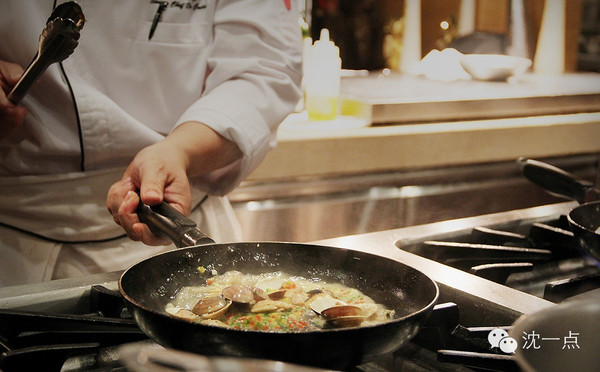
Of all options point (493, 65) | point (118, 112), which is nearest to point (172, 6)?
point (118, 112)

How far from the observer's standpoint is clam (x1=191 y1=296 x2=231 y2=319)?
787mm

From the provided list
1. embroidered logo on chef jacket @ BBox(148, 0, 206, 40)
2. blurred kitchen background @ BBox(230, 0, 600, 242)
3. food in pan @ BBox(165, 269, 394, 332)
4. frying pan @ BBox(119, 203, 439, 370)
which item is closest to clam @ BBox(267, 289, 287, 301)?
food in pan @ BBox(165, 269, 394, 332)

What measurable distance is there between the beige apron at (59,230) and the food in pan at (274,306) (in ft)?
1.77

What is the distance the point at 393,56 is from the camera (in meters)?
3.87

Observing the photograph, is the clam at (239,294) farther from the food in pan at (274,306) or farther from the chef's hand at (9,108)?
the chef's hand at (9,108)

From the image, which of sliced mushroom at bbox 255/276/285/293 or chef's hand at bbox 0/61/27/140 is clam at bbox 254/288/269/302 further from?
chef's hand at bbox 0/61/27/140

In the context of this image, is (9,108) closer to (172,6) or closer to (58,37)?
(58,37)

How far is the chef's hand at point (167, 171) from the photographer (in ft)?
3.40

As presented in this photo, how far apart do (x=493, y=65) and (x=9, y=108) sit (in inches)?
91.7

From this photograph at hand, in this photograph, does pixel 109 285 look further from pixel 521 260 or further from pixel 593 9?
pixel 593 9

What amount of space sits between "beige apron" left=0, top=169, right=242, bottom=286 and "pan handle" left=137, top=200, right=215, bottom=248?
1.22ft

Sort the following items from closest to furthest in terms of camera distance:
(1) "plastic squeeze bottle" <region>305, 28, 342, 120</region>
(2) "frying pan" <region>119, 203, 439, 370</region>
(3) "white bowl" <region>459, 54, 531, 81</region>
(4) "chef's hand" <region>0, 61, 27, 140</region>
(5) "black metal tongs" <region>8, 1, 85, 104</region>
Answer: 1. (2) "frying pan" <region>119, 203, 439, 370</region>
2. (5) "black metal tongs" <region>8, 1, 85, 104</region>
3. (4) "chef's hand" <region>0, 61, 27, 140</region>
4. (1) "plastic squeeze bottle" <region>305, 28, 342, 120</region>
5. (3) "white bowl" <region>459, 54, 531, 81</region>

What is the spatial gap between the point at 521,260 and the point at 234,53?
70 cm

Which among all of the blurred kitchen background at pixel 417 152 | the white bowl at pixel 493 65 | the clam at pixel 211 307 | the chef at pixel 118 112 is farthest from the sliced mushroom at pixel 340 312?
the white bowl at pixel 493 65
